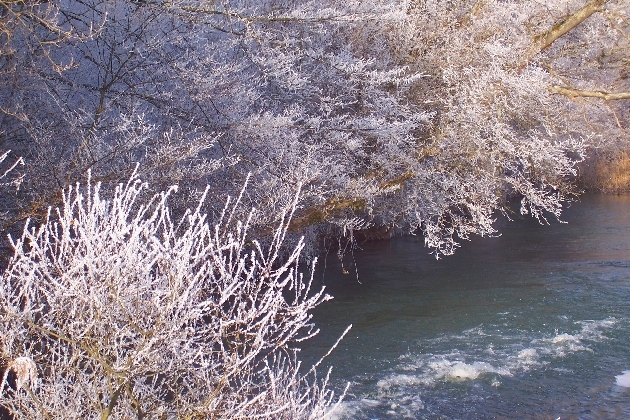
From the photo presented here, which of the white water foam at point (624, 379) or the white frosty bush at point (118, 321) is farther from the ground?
the white frosty bush at point (118, 321)

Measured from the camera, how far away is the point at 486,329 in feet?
33.6

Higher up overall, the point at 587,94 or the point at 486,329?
the point at 587,94

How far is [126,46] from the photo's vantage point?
31.0 feet

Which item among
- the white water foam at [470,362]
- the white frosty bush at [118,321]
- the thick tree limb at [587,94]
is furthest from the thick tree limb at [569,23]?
the white frosty bush at [118,321]

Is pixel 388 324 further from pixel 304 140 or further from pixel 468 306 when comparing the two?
pixel 304 140

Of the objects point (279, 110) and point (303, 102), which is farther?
point (303, 102)

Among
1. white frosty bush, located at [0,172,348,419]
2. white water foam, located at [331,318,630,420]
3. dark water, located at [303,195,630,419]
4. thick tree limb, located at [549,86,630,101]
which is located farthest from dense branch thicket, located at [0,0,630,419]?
dark water, located at [303,195,630,419]

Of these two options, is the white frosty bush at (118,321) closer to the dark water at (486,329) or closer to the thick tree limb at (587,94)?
the dark water at (486,329)

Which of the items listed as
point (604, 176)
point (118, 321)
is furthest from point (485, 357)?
point (604, 176)

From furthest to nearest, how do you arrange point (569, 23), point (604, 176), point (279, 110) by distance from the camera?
1. point (604, 176)
2. point (569, 23)
3. point (279, 110)

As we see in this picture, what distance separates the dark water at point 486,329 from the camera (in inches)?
303

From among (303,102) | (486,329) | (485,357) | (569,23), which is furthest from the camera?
(569,23)

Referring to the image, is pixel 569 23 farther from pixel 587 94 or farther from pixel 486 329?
pixel 486 329

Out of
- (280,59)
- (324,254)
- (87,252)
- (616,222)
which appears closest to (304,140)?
(280,59)
